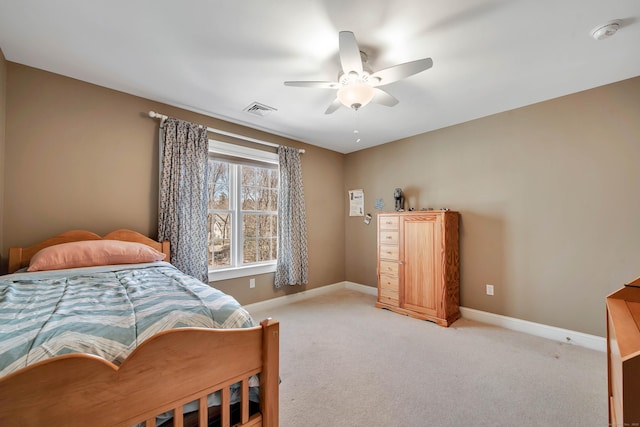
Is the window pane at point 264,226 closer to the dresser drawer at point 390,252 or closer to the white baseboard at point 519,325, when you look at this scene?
the white baseboard at point 519,325

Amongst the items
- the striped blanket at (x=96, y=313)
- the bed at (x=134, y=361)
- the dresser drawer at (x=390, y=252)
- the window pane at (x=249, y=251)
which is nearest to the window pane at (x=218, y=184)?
the window pane at (x=249, y=251)

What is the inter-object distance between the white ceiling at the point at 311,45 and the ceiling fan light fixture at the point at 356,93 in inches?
10.1

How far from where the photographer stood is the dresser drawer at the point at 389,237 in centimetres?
341

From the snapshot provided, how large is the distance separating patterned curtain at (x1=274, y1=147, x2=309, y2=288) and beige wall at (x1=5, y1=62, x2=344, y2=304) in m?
1.18

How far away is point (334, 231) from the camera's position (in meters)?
4.48

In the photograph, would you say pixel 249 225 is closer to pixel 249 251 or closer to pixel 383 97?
pixel 249 251

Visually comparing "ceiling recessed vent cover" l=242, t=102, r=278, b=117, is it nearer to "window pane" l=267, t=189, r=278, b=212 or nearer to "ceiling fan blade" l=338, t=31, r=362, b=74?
"window pane" l=267, t=189, r=278, b=212

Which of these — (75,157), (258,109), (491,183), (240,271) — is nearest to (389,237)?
(491,183)

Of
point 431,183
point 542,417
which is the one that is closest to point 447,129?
point 431,183

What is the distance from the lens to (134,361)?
0.81 m

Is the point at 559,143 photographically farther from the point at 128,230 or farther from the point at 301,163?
the point at 128,230

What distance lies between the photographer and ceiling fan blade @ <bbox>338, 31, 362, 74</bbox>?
4.89 feet

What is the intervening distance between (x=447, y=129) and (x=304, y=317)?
3.00 metres

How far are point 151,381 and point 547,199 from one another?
344 centimetres
